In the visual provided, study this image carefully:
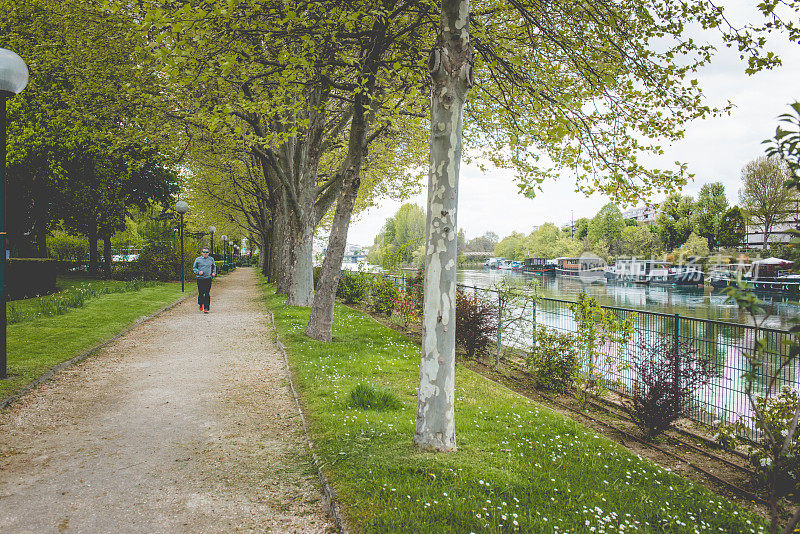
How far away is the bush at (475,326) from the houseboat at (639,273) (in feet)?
156

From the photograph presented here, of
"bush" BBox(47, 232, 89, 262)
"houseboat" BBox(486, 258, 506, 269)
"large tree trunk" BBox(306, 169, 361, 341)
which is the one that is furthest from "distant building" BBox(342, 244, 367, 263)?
"houseboat" BBox(486, 258, 506, 269)

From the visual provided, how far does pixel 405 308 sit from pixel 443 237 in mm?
9839

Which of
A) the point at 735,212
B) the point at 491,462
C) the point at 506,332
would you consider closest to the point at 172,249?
the point at 506,332

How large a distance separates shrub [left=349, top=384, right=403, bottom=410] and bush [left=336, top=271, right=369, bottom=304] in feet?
43.7

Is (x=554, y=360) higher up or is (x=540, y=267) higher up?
(x=554, y=360)

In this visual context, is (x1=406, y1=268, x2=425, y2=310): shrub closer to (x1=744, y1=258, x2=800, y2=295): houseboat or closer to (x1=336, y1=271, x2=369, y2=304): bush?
(x1=336, y1=271, x2=369, y2=304): bush

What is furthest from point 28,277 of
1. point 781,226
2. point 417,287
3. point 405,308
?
point 781,226

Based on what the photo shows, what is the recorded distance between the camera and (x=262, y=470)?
4762 millimetres

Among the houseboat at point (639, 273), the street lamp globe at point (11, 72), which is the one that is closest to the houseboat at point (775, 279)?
the houseboat at point (639, 273)

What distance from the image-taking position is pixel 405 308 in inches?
579

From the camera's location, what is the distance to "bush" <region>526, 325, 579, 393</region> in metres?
8.33

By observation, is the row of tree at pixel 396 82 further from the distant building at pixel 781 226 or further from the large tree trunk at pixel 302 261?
the distant building at pixel 781 226

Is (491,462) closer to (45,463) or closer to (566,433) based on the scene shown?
(566,433)

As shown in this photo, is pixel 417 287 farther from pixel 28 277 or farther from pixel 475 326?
pixel 28 277
